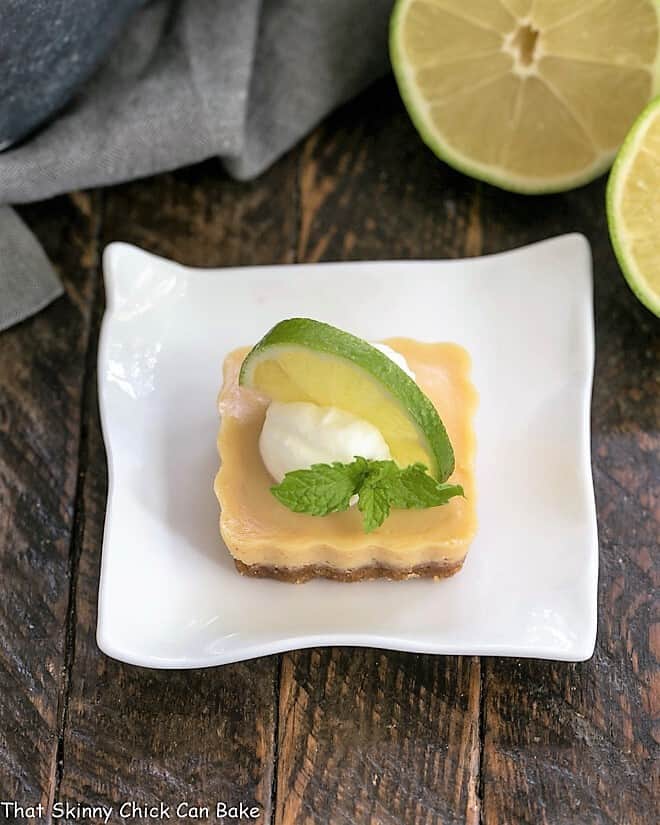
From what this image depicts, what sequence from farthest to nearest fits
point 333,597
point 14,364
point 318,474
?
point 14,364, point 333,597, point 318,474

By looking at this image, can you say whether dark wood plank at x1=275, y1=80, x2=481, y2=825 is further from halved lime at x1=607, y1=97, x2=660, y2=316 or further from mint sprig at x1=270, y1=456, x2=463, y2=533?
halved lime at x1=607, y1=97, x2=660, y2=316

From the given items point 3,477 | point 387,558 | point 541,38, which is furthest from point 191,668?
point 541,38

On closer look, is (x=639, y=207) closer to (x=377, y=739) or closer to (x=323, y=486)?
(x=323, y=486)

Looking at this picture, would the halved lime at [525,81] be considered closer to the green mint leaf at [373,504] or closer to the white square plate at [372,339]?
the white square plate at [372,339]

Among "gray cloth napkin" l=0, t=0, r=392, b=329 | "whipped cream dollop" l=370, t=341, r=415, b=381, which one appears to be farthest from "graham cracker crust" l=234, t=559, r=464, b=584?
"gray cloth napkin" l=0, t=0, r=392, b=329

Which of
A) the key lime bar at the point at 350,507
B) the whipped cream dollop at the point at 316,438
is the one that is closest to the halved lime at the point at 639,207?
the key lime bar at the point at 350,507

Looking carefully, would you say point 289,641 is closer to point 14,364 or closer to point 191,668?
point 191,668

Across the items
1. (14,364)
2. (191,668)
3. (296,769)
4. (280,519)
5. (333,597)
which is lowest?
(296,769)
